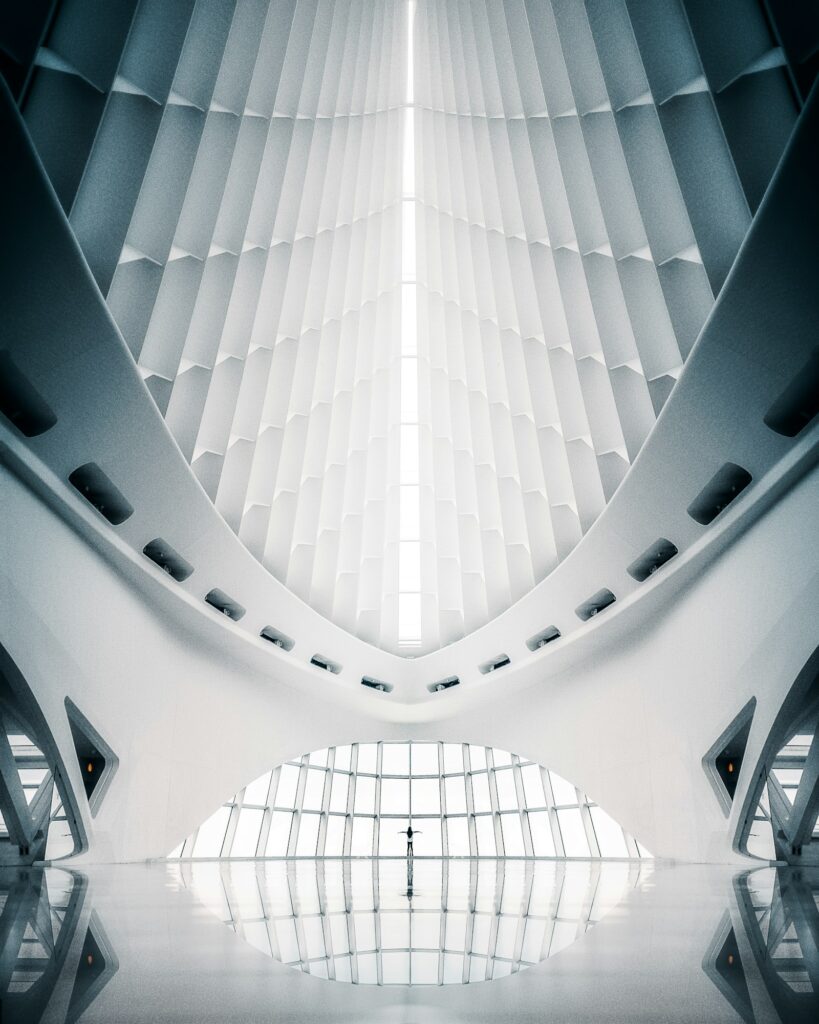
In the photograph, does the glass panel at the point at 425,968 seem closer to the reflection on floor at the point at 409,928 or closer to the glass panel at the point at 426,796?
the reflection on floor at the point at 409,928

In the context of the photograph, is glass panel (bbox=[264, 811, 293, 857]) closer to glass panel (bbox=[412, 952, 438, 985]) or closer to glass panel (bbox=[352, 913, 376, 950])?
glass panel (bbox=[352, 913, 376, 950])

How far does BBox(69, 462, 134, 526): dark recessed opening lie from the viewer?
14.1 m

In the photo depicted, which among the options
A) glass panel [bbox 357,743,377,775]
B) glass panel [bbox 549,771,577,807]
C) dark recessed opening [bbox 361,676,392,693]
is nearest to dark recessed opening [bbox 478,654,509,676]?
dark recessed opening [bbox 361,676,392,693]

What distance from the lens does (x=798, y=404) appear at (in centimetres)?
1172

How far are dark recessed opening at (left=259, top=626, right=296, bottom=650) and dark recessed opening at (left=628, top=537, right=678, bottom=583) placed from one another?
11650 millimetres

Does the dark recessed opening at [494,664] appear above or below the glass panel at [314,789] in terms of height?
above

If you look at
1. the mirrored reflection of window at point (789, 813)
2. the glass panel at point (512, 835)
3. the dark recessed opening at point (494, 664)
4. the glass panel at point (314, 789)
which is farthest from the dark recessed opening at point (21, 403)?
the glass panel at point (512, 835)

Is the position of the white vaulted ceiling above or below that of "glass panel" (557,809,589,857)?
above

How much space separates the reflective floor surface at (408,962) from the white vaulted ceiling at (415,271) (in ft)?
28.9

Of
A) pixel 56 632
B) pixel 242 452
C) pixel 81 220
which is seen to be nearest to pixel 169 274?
pixel 81 220

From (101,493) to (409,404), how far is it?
32.4 feet

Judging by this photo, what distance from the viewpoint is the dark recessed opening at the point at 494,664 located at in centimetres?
2705

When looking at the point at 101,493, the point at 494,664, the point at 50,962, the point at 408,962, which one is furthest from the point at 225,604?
the point at 408,962

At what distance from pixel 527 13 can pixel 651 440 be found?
749 centimetres
